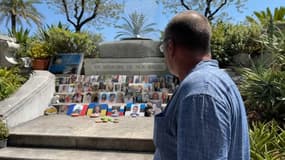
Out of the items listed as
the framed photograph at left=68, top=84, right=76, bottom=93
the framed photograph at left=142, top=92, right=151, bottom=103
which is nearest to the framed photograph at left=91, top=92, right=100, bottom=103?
the framed photograph at left=68, top=84, right=76, bottom=93

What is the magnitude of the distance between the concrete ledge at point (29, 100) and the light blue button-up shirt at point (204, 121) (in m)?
4.03

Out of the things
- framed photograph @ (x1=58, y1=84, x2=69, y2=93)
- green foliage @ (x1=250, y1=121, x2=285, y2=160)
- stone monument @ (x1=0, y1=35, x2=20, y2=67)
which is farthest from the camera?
framed photograph @ (x1=58, y1=84, x2=69, y2=93)

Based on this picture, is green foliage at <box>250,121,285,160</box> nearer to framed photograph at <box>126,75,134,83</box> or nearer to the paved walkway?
the paved walkway

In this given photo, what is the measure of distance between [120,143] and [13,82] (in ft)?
9.14

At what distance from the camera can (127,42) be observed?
8875mm

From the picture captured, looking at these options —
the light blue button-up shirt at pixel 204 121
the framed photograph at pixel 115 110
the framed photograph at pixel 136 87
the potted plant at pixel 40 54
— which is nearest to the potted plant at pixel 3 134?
the framed photograph at pixel 115 110

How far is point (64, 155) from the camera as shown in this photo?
3.87 metres

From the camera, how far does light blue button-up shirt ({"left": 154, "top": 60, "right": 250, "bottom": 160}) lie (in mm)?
884

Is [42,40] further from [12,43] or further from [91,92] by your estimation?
[91,92]

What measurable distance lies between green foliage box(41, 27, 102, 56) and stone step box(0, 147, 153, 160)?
402cm

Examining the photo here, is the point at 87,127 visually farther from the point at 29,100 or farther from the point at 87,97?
the point at 87,97

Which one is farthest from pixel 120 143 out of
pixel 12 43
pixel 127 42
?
pixel 127 42

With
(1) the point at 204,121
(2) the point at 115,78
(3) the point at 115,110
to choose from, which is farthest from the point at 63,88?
(1) the point at 204,121

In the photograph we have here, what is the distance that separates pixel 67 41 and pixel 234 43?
12.6 ft
